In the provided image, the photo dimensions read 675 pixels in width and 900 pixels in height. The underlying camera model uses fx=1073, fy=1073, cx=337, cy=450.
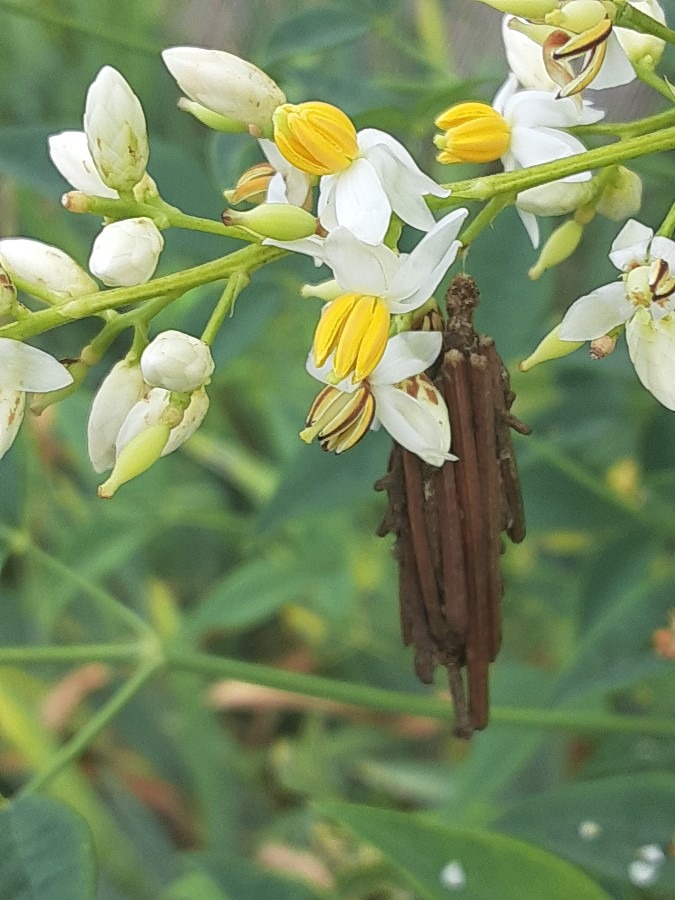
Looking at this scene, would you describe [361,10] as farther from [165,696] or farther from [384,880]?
[165,696]

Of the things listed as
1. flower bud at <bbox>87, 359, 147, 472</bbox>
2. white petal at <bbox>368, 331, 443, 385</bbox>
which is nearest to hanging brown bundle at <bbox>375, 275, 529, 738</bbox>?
white petal at <bbox>368, 331, 443, 385</bbox>

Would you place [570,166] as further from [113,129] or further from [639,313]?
[113,129]

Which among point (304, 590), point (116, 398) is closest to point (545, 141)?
point (116, 398)

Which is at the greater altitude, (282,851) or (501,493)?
(501,493)

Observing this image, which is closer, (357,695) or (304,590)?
(357,695)

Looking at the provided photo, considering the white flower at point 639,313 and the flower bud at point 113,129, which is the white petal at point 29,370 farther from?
the white flower at point 639,313

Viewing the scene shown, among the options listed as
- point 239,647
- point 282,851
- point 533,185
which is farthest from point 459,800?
point 533,185
